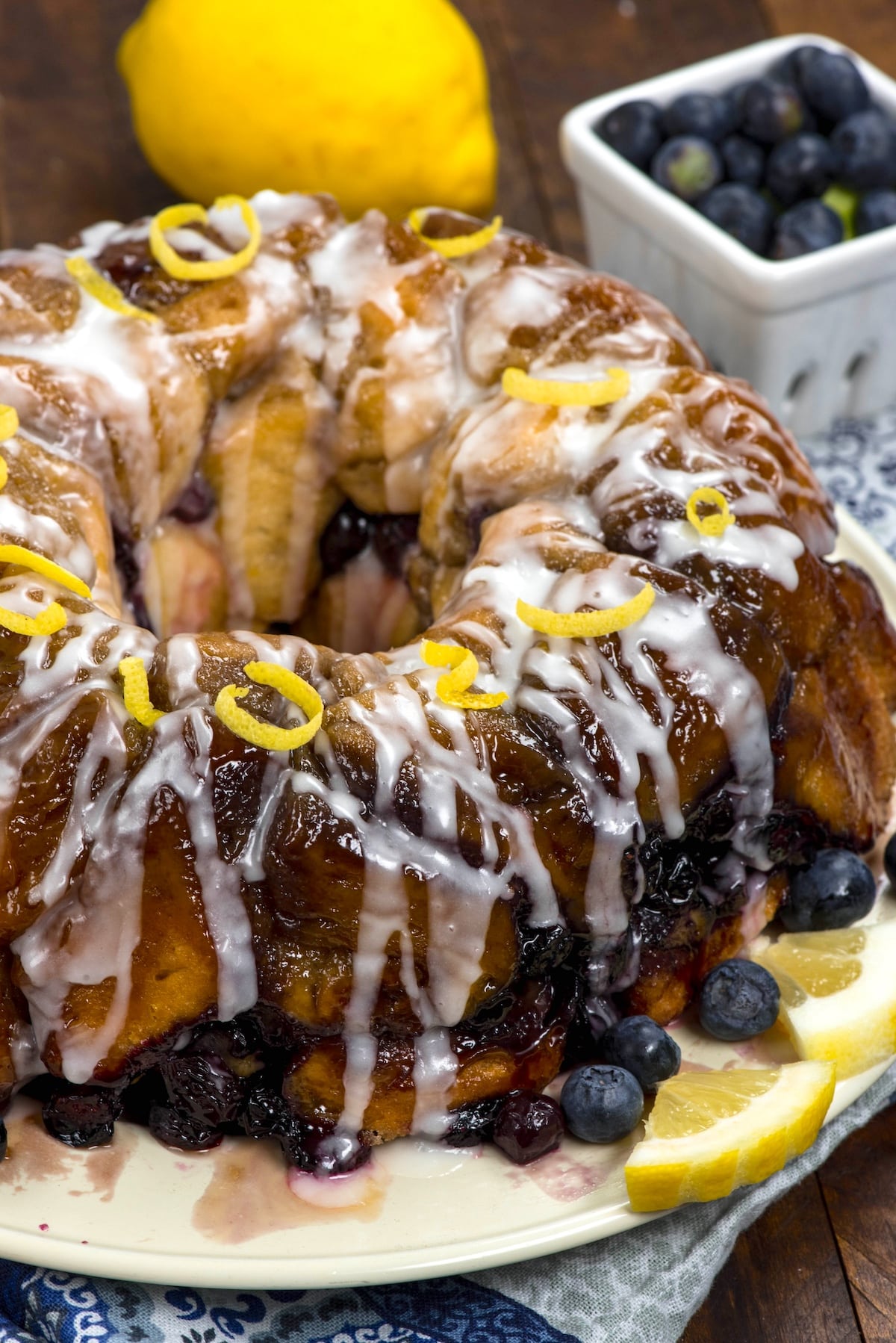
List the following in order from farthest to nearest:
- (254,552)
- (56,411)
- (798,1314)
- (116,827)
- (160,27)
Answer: (160,27)
(254,552)
(56,411)
(798,1314)
(116,827)

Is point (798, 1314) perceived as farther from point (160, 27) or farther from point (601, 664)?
point (160, 27)

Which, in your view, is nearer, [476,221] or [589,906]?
[589,906]

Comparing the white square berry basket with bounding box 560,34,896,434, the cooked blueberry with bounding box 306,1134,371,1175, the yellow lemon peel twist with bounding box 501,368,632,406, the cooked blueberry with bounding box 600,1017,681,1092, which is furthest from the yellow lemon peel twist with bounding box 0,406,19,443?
the white square berry basket with bounding box 560,34,896,434

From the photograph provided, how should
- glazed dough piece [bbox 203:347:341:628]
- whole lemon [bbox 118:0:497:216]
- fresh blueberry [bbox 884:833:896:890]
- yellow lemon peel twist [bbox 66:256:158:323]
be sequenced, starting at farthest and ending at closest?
whole lemon [bbox 118:0:497:216], glazed dough piece [bbox 203:347:341:628], yellow lemon peel twist [bbox 66:256:158:323], fresh blueberry [bbox 884:833:896:890]

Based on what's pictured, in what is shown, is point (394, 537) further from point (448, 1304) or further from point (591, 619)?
point (448, 1304)

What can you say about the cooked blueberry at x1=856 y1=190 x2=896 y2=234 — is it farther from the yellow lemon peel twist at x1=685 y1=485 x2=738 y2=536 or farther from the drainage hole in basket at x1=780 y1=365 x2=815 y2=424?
the yellow lemon peel twist at x1=685 y1=485 x2=738 y2=536

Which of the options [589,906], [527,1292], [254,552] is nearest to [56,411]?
[254,552]

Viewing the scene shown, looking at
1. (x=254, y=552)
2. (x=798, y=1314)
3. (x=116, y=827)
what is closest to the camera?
(x=116, y=827)
